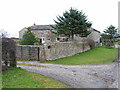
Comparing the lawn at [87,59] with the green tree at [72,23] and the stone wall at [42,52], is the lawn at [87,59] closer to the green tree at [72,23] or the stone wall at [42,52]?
the stone wall at [42,52]

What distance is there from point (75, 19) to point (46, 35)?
15802mm

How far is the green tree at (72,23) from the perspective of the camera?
25.6 meters

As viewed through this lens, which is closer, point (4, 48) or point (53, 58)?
point (4, 48)

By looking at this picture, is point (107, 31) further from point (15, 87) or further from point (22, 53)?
point (15, 87)

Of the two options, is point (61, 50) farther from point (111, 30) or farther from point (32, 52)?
point (111, 30)

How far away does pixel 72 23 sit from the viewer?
1016 inches

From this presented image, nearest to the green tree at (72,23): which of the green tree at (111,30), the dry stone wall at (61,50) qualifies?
the dry stone wall at (61,50)

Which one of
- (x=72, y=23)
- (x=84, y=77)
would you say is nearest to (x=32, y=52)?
(x=84, y=77)

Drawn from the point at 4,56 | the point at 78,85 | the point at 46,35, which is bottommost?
the point at 78,85

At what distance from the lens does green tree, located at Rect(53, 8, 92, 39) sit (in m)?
25.6

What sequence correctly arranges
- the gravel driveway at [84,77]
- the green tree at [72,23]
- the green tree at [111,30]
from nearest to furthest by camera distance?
the gravel driveway at [84,77]
the green tree at [72,23]
the green tree at [111,30]

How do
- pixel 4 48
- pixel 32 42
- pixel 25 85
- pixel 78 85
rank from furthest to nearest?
pixel 32 42, pixel 4 48, pixel 78 85, pixel 25 85

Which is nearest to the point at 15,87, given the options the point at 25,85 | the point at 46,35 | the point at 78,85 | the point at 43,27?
the point at 25,85

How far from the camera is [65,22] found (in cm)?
2614
